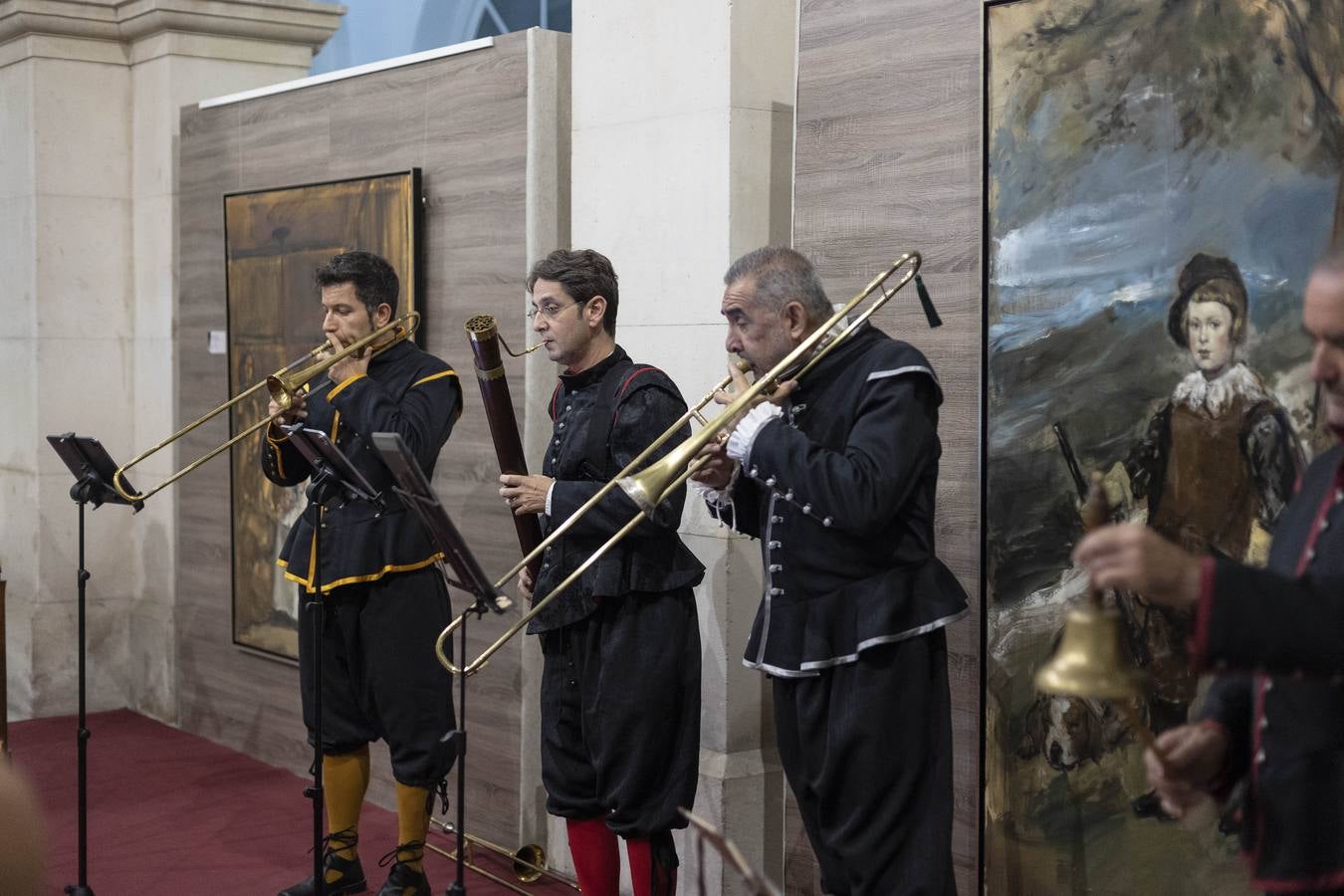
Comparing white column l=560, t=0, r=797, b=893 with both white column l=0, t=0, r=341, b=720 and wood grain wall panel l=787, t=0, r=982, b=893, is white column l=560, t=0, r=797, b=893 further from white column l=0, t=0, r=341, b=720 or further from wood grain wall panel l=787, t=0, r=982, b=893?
white column l=0, t=0, r=341, b=720

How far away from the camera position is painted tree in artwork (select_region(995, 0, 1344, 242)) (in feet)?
10.1

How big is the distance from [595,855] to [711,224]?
1674 mm

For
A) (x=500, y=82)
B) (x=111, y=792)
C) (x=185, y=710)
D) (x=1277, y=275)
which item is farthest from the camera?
(x=185, y=710)

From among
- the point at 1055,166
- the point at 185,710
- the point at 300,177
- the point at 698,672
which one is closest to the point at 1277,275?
the point at 1055,166

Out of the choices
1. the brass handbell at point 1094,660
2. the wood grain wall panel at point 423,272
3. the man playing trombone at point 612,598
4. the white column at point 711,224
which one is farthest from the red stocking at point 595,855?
the brass handbell at point 1094,660

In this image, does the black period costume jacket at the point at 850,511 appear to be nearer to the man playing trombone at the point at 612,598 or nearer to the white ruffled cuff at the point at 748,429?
the white ruffled cuff at the point at 748,429

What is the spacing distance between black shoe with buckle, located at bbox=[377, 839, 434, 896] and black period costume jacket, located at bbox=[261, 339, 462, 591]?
0.78 metres

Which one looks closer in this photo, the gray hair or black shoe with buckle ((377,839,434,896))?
the gray hair

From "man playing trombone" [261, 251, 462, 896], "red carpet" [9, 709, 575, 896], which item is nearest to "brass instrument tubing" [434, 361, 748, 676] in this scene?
"man playing trombone" [261, 251, 462, 896]

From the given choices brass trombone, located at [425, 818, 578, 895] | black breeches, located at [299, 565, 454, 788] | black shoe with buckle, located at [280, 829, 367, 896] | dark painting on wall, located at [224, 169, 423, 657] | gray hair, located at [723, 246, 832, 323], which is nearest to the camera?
gray hair, located at [723, 246, 832, 323]

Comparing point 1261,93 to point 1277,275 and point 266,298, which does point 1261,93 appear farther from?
point 266,298

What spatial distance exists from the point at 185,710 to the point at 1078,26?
491 cm

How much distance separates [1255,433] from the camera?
3.19 meters

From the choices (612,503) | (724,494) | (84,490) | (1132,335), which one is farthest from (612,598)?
(84,490)
